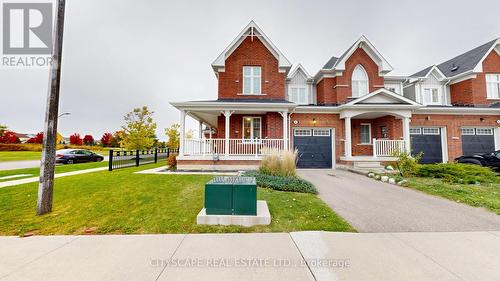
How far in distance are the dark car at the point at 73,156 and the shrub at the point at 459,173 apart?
2631 cm

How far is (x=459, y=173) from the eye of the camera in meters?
8.63

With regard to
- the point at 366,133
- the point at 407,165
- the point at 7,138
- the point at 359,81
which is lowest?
the point at 407,165

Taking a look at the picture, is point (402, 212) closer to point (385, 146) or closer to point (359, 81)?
point (385, 146)

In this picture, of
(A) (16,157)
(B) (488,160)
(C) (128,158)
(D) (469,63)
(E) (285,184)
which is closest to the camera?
(E) (285,184)

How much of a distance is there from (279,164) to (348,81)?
10458mm

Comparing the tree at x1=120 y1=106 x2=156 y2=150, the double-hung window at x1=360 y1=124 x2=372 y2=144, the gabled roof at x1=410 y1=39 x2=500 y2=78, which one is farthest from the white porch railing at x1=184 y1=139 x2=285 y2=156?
the tree at x1=120 y1=106 x2=156 y2=150

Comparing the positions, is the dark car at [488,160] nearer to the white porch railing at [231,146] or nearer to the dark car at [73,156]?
the white porch railing at [231,146]

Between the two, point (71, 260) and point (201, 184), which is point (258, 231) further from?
point (201, 184)

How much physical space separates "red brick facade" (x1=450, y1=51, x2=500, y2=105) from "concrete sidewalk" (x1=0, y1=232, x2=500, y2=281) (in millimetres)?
17959

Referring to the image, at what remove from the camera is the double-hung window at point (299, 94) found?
52.7ft

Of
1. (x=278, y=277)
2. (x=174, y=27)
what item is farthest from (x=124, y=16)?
(x=278, y=277)

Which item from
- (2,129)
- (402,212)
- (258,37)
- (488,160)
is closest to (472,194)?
(402,212)

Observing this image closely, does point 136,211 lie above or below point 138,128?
below

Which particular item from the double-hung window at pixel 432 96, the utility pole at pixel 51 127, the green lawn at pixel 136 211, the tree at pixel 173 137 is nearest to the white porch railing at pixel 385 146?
the double-hung window at pixel 432 96
